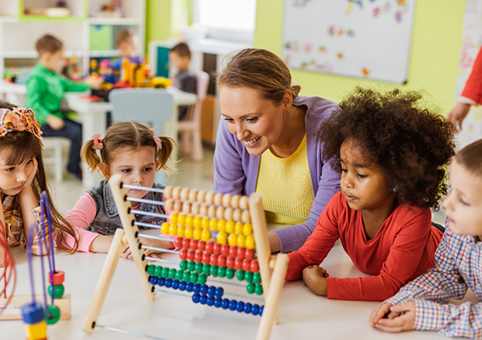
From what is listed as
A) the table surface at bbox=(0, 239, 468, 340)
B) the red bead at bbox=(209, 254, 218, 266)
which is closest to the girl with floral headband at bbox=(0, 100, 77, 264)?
the table surface at bbox=(0, 239, 468, 340)

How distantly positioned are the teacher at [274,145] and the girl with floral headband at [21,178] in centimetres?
58

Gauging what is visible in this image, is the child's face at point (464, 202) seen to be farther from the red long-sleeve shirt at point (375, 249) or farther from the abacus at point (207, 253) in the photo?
the abacus at point (207, 253)

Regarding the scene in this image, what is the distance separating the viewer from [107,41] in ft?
21.3

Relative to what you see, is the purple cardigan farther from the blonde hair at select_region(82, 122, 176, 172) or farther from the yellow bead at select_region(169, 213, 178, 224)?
the yellow bead at select_region(169, 213, 178, 224)

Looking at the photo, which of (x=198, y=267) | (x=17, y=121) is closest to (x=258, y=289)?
(x=198, y=267)

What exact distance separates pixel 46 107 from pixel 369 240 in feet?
12.5

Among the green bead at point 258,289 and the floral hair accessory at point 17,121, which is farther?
the floral hair accessory at point 17,121

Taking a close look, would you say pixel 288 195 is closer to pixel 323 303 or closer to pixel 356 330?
pixel 323 303

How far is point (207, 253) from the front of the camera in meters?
1.19

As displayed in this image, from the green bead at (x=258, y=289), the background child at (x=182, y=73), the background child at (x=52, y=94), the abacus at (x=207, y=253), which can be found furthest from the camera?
the background child at (x=182, y=73)

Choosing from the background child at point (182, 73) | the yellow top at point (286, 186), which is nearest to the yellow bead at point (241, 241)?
the yellow top at point (286, 186)

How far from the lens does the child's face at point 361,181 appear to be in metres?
1.29

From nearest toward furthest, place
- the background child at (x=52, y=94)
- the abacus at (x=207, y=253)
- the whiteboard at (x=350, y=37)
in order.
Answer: the abacus at (x=207, y=253)
the whiteboard at (x=350, y=37)
the background child at (x=52, y=94)

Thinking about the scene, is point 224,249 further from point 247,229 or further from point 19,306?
point 19,306
